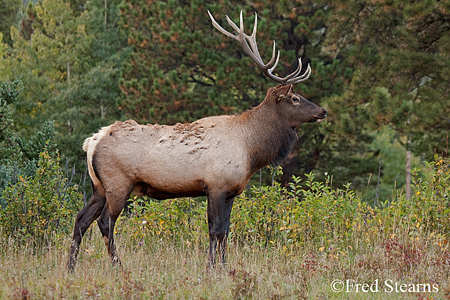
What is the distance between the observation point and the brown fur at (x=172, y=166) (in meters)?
6.14

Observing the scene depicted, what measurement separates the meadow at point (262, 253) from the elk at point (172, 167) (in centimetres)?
43

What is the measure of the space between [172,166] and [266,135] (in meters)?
1.22

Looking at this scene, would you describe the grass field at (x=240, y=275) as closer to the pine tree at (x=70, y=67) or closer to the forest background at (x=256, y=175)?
the forest background at (x=256, y=175)

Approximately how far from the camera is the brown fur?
6141 millimetres

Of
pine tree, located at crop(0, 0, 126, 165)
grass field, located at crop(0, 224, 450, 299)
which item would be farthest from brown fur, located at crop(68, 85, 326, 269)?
pine tree, located at crop(0, 0, 126, 165)

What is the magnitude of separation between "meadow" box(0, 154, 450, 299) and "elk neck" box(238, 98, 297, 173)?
65 cm

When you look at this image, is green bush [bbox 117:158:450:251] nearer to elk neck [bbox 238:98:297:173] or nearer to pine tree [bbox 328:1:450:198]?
elk neck [bbox 238:98:297:173]

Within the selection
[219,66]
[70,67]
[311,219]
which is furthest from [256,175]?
[70,67]

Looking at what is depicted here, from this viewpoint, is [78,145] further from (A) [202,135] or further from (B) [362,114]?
(A) [202,135]

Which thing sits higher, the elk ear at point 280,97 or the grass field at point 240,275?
the elk ear at point 280,97

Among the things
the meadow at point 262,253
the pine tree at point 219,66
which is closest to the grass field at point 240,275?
the meadow at point 262,253

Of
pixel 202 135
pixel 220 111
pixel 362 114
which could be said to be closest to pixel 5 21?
pixel 220 111

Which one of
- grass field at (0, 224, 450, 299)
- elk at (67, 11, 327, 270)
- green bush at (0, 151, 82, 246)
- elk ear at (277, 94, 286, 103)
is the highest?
elk ear at (277, 94, 286, 103)

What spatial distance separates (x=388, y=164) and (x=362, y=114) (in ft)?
67.8
